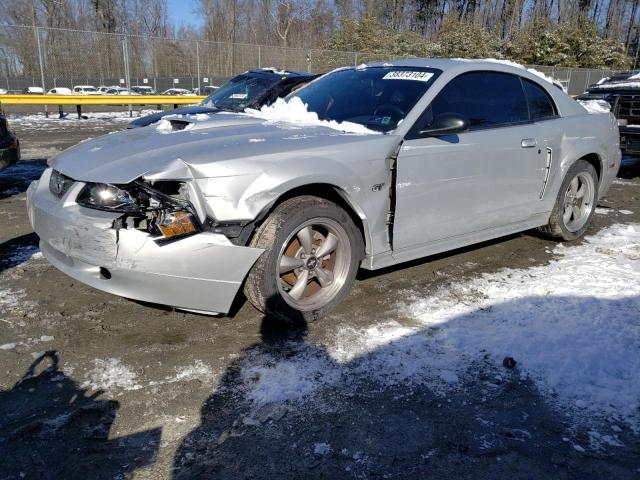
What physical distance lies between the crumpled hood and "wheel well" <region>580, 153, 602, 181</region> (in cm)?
282

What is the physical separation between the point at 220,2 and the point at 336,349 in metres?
48.6

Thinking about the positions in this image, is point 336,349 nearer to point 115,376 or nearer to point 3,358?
point 115,376

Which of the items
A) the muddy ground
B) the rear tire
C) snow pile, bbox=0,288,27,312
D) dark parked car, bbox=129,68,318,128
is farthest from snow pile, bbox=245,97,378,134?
dark parked car, bbox=129,68,318,128

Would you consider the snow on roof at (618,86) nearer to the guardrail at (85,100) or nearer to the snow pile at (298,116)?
the snow pile at (298,116)

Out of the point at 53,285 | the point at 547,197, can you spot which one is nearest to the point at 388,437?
the point at 53,285

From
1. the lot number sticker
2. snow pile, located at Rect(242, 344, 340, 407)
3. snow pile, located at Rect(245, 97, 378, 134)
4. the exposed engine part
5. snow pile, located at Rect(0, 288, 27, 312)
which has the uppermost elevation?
the lot number sticker

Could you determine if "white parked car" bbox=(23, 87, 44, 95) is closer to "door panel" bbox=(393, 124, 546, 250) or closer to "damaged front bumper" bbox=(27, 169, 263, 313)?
"damaged front bumper" bbox=(27, 169, 263, 313)

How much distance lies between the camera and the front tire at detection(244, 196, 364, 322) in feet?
10.0

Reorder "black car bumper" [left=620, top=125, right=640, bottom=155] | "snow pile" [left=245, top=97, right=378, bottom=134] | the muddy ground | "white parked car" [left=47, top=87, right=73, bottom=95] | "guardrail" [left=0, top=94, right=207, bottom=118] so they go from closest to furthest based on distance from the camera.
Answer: the muddy ground < "snow pile" [left=245, top=97, right=378, bottom=134] < "black car bumper" [left=620, top=125, right=640, bottom=155] < "guardrail" [left=0, top=94, right=207, bottom=118] < "white parked car" [left=47, top=87, right=73, bottom=95]

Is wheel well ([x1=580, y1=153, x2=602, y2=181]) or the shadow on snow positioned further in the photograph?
wheel well ([x1=580, y1=153, x2=602, y2=181])

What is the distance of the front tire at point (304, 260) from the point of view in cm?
306

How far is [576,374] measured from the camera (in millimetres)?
2803

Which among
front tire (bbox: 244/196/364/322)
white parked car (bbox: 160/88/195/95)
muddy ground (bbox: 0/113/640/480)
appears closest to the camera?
muddy ground (bbox: 0/113/640/480)

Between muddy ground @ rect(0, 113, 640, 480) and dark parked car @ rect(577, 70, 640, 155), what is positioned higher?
dark parked car @ rect(577, 70, 640, 155)
